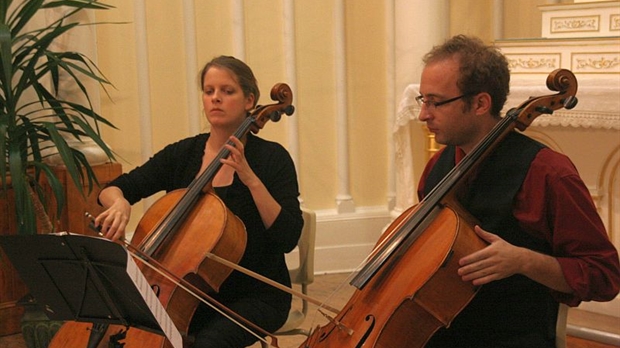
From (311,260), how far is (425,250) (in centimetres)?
92

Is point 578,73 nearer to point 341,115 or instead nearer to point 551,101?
point 341,115

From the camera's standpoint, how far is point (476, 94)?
209 cm

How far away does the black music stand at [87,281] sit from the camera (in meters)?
1.87

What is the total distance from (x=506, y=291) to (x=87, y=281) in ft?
3.12

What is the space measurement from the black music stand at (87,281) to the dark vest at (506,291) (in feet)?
2.29

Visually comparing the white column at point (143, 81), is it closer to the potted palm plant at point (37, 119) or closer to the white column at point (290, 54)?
the potted palm plant at point (37, 119)

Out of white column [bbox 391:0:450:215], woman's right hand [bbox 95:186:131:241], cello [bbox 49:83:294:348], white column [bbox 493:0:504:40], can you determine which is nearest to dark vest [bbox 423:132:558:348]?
cello [bbox 49:83:294:348]

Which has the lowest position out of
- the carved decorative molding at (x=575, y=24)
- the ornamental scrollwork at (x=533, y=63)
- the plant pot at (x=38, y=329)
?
the plant pot at (x=38, y=329)

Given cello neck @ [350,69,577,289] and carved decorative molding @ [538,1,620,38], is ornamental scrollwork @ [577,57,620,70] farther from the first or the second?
cello neck @ [350,69,577,289]

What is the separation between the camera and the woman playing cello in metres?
2.56

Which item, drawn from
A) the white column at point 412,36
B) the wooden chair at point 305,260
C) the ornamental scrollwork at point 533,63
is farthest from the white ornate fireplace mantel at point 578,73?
the wooden chair at point 305,260

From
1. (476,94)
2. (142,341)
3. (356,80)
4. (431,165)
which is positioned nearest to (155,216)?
(142,341)

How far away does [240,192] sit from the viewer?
2717 millimetres

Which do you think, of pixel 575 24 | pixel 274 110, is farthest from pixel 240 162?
pixel 575 24
